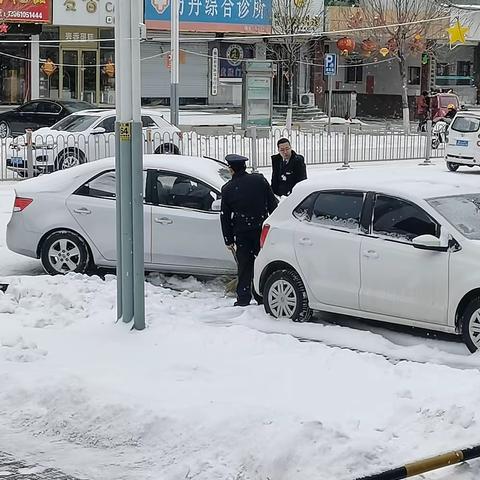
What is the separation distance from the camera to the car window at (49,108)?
3006cm

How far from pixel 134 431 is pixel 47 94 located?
36.4 metres

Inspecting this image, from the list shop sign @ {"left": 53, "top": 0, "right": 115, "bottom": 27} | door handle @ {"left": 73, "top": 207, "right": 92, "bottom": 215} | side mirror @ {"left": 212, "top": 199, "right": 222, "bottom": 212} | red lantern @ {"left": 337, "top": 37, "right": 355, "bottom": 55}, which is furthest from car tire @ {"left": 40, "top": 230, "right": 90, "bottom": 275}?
red lantern @ {"left": 337, "top": 37, "right": 355, "bottom": 55}

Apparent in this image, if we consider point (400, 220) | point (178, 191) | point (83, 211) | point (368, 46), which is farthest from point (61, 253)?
point (368, 46)

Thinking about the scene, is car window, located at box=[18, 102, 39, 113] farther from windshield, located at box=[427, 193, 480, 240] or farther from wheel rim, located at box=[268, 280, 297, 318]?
windshield, located at box=[427, 193, 480, 240]

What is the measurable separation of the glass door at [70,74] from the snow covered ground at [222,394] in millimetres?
32983

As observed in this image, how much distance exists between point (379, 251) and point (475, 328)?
1108 millimetres

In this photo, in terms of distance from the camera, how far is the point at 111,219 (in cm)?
1132

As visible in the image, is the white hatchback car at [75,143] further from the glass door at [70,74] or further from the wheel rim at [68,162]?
the glass door at [70,74]

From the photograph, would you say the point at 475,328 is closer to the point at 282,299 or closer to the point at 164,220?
the point at 282,299

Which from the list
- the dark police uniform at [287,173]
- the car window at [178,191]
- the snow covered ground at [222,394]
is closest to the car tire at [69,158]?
the dark police uniform at [287,173]

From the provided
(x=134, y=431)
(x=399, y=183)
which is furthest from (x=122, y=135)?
(x=134, y=431)

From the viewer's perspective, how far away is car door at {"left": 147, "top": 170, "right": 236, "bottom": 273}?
1107 centimetres

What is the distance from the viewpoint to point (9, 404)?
679cm

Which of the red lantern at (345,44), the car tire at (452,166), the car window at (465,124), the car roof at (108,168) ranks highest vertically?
the red lantern at (345,44)
